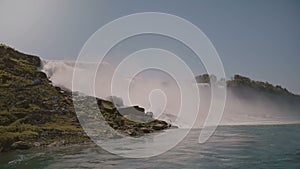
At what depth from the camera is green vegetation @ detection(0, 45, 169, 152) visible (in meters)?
24.4

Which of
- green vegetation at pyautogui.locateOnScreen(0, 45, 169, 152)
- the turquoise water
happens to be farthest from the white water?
the turquoise water

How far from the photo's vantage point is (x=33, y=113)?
3025 cm

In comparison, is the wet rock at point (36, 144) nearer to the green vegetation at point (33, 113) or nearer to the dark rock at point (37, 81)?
the green vegetation at point (33, 113)

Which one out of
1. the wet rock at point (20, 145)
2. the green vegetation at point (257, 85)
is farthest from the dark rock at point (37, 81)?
the green vegetation at point (257, 85)

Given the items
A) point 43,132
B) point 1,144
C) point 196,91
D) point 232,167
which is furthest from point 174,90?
point 232,167

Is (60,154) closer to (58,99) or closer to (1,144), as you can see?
(1,144)

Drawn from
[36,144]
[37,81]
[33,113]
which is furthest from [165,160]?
[37,81]

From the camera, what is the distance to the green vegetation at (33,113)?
961 inches

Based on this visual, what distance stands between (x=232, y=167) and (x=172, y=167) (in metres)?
2.97

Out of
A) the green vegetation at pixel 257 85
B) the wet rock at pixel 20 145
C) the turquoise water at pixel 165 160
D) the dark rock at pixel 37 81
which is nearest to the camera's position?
the turquoise water at pixel 165 160

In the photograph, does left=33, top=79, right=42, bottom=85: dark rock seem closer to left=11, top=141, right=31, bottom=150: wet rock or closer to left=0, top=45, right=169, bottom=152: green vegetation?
left=0, top=45, right=169, bottom=152: green vegetation

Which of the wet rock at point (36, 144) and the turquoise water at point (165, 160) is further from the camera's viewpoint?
the wet rock at point (36, 144)

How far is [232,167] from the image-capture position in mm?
14344

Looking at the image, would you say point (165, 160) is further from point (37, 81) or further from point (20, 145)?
point (37, 81)
